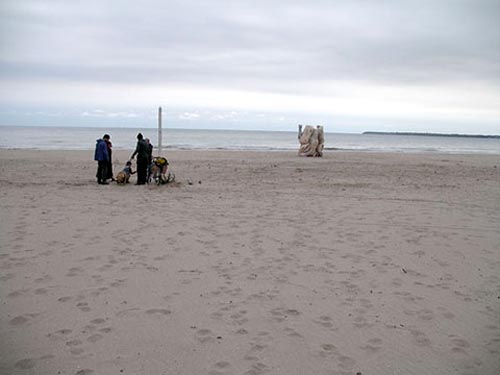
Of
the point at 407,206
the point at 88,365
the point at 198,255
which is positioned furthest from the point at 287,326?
the point at 407,206

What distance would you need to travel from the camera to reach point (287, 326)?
169 inches

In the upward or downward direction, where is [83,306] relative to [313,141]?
downward

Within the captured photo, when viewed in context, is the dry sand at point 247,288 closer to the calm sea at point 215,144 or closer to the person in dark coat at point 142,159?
the person in dark coat at point 142,159

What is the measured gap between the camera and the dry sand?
374 centimetres

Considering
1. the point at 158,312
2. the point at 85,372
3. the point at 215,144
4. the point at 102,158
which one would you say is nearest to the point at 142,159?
the point at 102,158

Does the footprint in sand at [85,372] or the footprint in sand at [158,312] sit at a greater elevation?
the footprint in sand at [158,312]

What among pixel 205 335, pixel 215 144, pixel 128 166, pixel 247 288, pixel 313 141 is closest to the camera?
pixel 205 335

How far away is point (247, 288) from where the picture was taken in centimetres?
517

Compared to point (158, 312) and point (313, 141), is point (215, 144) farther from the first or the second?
point (158, 312)

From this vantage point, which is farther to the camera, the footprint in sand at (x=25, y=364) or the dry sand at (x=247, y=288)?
the dry sand at (x=247, y=288)

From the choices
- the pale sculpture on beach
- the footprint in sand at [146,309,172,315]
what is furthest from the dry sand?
the pale sculpture on beach

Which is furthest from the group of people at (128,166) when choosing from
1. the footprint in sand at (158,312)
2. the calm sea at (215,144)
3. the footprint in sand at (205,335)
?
the calm sea at (215,144)

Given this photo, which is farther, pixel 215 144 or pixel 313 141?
pixel 215 144

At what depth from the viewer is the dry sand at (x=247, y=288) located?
374 centimetres
